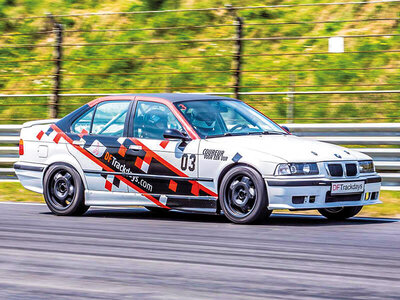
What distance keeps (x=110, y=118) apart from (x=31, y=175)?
4.30 ft

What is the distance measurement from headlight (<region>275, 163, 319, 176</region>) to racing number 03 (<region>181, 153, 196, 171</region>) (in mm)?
1012

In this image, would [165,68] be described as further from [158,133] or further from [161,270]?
[161,270]

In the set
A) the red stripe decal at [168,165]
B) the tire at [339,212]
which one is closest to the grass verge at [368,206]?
the tire at [339,212]

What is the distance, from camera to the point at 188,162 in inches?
358

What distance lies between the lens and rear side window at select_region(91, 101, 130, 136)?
9.81 meters

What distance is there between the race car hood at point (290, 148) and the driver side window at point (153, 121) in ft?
2.08

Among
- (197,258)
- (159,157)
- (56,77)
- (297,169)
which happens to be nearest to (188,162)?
(159,157)

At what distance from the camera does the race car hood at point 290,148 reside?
856 centimetres

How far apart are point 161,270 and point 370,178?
11.9 ft

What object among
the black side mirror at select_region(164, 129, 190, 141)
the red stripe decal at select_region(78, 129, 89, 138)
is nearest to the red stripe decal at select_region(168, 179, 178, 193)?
the black side mirror at select_region(164, 129, 190, 141)

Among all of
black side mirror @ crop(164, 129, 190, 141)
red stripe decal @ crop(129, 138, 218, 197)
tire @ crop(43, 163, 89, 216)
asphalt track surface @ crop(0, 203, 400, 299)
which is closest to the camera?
asphalt track surface @ crop(0, 203, 400, 299)

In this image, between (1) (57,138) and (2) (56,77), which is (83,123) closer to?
(1) (57,138)

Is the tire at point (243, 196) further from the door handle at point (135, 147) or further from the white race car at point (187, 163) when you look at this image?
the door handle at point (135, 147)

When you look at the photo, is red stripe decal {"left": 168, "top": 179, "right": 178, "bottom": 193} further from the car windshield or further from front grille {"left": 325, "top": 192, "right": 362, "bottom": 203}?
front grille {"left": 325, "top": 192, "right": 362, "bottom": 203}
